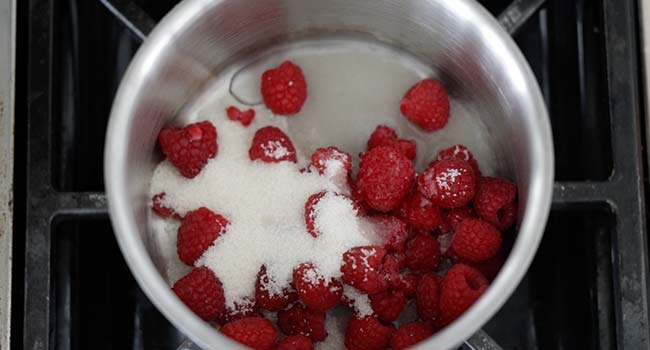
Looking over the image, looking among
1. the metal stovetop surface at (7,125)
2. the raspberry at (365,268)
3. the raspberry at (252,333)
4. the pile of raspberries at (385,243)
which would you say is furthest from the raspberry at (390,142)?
the metal stovetop surface at (7,125)

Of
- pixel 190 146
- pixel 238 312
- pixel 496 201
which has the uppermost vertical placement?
pixel 496 201

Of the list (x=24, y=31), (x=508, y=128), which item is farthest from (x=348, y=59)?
(x=24, y=31)

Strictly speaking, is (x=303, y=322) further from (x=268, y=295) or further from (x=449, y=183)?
(x=449, y=183)

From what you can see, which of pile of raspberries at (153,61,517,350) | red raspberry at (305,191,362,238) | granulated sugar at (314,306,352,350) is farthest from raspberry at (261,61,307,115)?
granulated sugar at (314,306,352,350)

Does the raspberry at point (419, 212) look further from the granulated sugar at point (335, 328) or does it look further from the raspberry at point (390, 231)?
the granulated sugar at point (335, 328)

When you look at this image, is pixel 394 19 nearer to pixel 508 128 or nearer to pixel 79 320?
pixel 508 128

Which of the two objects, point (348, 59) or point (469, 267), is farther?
point (348, 59)

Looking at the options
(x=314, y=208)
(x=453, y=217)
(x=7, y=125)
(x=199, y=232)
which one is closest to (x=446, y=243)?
(x=453, y=217)
